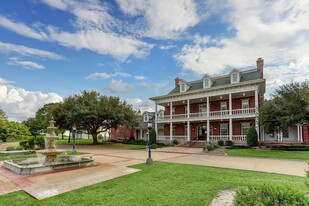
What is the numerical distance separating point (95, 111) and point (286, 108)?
2256 centimetres

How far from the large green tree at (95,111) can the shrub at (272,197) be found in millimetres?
26271

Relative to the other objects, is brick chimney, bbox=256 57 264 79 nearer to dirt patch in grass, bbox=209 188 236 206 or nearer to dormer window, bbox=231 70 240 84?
dormer window, bbox=231 70 240 84

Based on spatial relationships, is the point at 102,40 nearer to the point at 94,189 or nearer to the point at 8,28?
the point at 8,28

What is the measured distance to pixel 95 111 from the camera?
28531 mm

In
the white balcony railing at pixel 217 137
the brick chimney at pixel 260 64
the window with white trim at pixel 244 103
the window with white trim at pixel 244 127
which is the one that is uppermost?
the brick chimney at pixel 260 64

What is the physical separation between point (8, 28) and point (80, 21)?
13.6 feet

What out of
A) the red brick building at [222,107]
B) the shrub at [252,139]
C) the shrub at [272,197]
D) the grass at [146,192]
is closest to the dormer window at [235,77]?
the red brick building at [222,107]

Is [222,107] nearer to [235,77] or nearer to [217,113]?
[217,113]

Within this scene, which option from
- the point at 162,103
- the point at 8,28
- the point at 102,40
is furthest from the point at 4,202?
the point at 162,103

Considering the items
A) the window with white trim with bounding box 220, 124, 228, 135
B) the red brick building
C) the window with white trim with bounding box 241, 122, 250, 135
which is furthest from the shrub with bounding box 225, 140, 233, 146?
the window with white trim with bounding box 220, 124, 228, 135

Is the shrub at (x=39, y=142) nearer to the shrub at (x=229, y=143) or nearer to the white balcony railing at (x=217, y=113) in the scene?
the white balcony railing at (x=217, y=113)

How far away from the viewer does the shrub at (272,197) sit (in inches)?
139

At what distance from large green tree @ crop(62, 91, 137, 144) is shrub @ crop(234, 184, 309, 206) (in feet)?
86.2

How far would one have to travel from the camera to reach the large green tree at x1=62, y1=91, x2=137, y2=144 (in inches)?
1127
